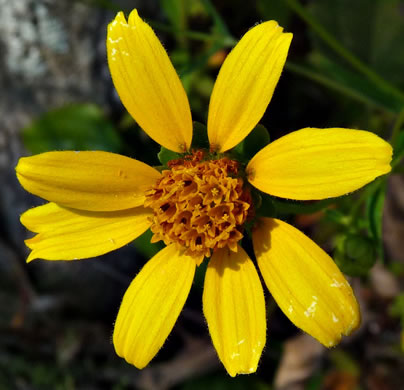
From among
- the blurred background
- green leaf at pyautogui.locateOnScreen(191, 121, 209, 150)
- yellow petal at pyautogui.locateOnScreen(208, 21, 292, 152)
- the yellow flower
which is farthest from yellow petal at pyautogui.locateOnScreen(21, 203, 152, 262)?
the blurred background

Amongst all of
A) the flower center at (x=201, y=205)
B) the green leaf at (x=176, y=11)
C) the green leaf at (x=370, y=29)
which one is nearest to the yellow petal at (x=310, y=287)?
the flower center at (x=201, y=205)

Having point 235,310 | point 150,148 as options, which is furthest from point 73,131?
point 235,310

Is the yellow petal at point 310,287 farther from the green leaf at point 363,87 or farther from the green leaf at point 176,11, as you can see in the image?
the green leaf at point 176,11

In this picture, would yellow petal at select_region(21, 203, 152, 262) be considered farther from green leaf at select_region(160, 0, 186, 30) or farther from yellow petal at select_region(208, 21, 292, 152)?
green leaf at select_region(160, 0, 186, 30)

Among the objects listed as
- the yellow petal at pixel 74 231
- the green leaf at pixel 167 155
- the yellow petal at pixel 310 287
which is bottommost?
the yellow petal at pixel 310 287

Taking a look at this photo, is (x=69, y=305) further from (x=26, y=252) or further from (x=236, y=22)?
(x=236, y=22)

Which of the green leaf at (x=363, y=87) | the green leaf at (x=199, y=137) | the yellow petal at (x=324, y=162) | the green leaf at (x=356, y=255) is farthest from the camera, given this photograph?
the green leaf at (x=363, y=87)
